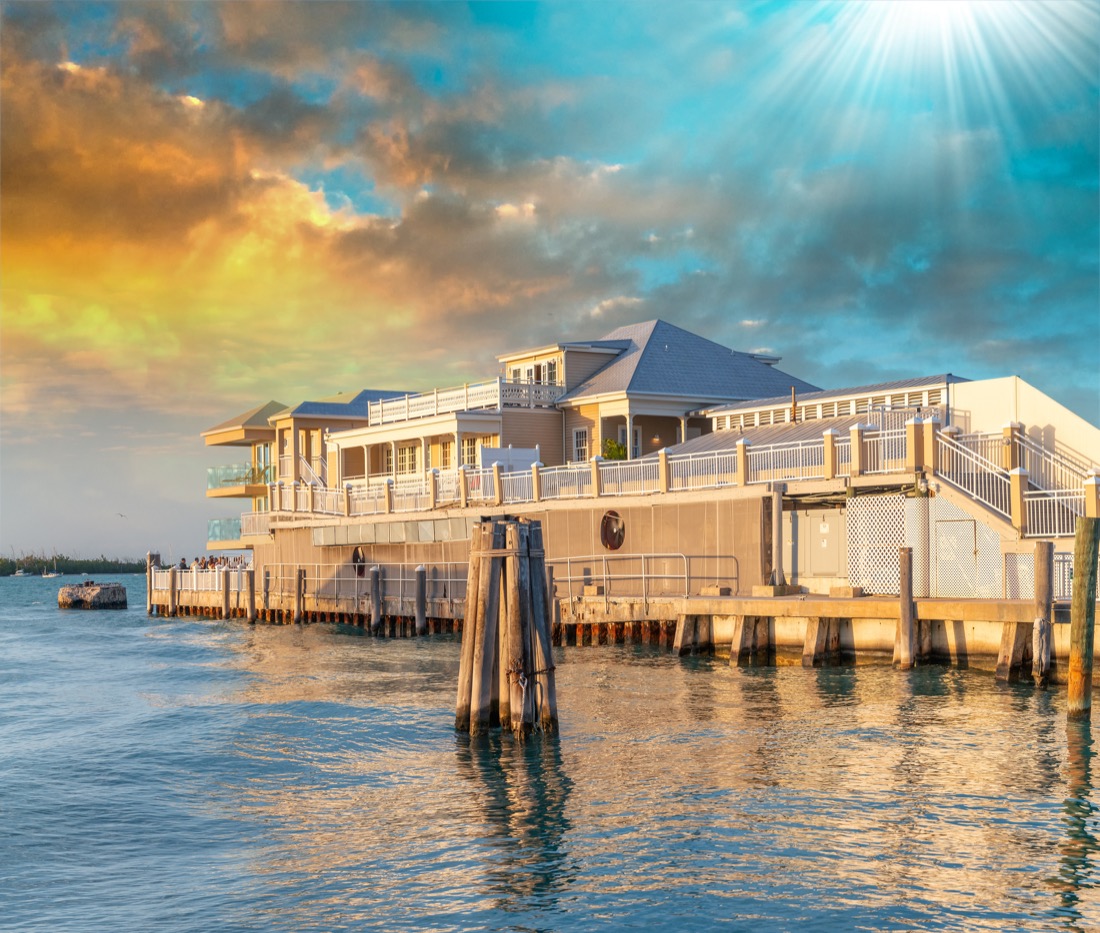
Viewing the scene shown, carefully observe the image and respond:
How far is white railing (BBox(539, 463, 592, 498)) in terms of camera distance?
40125 millimetres

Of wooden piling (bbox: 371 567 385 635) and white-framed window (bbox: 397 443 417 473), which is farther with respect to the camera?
white-framed window (bbox: 397 443 417 473)

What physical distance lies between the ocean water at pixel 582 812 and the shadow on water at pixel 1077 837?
5cm

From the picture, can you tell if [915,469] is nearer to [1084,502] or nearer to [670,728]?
[1084,502]

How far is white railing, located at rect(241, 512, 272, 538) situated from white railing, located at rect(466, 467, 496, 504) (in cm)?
1747

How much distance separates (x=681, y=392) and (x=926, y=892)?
128ft

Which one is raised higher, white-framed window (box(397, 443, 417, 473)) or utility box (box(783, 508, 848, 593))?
white-framed window (box(397, 443, 417, 473))

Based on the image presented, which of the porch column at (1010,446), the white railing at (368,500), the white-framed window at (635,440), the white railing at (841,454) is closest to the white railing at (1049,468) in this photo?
the porch column at (1010,446)

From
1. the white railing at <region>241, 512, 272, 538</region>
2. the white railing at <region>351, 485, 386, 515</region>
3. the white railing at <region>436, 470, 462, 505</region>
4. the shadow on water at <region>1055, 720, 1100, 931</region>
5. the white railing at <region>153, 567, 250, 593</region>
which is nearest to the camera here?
the shadow on water at <region>1055, 720, 1100, 931</region>

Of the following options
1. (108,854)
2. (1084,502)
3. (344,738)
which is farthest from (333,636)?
(108,854)

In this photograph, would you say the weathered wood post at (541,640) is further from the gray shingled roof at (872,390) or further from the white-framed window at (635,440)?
the white-framed window at (635,440)

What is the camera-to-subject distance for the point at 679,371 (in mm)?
52250

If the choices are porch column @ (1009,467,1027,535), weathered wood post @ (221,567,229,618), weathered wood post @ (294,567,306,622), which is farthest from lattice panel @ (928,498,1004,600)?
weathered wood post @ (221,567,229,618)

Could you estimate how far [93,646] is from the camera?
48.0 m

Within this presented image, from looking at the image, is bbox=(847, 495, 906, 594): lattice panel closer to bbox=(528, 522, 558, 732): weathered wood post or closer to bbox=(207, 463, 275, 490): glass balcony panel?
bbox=(528, 522, 558, 732): weathered wood post
